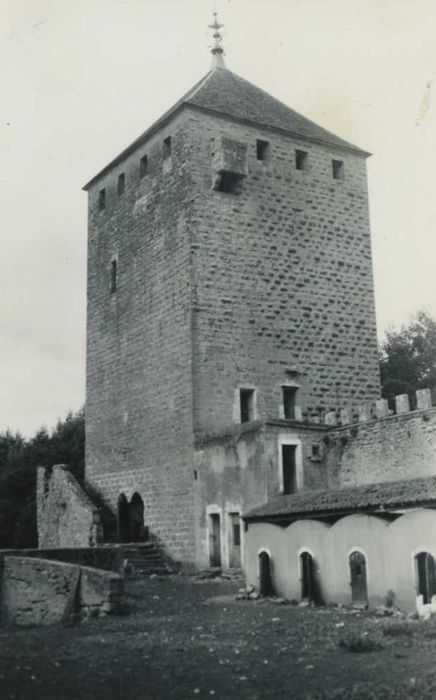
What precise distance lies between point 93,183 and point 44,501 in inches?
441

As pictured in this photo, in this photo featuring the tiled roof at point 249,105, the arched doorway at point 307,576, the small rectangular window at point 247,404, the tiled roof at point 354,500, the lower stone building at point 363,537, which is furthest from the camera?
the tiled roof at point 249,105

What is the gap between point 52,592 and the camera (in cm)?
1365

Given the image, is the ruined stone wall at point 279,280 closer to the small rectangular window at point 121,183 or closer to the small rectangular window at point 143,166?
the small rectangular window at point 143,166

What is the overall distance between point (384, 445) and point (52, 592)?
9.13 m

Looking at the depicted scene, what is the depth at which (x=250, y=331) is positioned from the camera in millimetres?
22750

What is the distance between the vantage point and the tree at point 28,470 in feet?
111

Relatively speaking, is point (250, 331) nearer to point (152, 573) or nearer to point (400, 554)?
point (152, 573)

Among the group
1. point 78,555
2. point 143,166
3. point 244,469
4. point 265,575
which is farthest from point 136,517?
point 143,166

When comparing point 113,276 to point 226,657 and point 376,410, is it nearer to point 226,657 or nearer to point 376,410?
point 376,410

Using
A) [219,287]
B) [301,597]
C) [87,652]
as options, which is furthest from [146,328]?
[87,652]

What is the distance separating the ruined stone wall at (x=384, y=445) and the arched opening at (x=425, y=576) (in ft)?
18.8

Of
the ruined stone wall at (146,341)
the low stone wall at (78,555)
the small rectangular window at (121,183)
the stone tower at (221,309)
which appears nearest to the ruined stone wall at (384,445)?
the stone tower at (221,309)

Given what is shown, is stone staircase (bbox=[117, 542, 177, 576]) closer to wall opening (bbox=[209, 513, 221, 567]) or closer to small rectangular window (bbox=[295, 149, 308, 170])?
wall opening (bbox=[209, 513, 221, 567])

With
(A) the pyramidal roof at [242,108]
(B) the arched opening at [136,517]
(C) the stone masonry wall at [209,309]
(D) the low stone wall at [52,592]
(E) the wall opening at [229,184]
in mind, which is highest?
(A) the pyramidal roof at [242,108]
